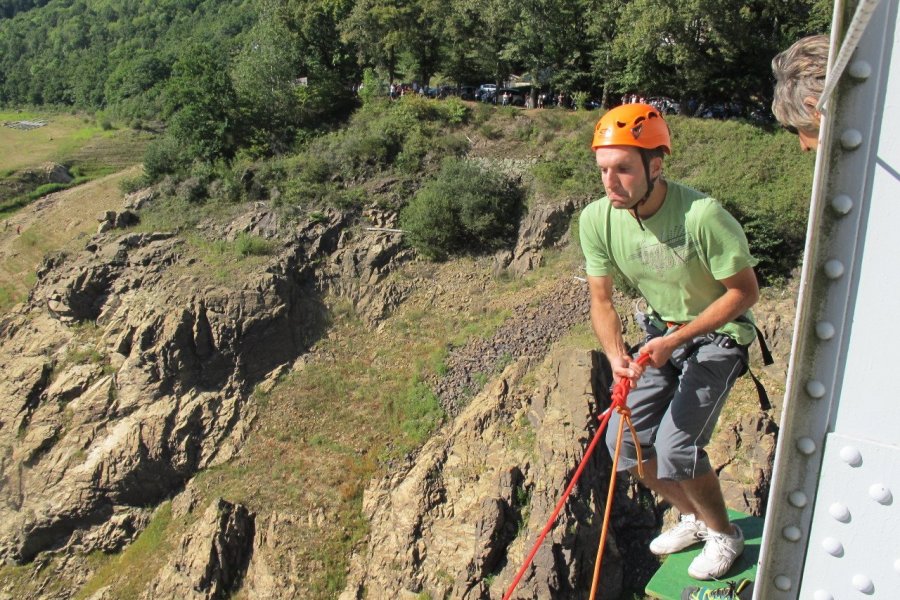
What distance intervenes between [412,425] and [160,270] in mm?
9990

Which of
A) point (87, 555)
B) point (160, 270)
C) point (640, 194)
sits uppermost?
point (640, 194)

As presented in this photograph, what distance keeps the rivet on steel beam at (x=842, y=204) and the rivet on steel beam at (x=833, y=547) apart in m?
1.09

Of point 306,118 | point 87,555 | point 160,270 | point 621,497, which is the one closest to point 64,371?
point 160,270

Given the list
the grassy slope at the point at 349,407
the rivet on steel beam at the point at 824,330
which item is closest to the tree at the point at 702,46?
the grassy slope at the point at 349,407

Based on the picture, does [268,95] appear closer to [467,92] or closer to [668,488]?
[467,92]

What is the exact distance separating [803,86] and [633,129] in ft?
2.94

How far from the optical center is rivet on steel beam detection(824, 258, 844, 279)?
6.53 ft

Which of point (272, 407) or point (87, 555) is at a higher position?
point (272, 407)

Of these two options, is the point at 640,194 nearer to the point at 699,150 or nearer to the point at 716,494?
the point at 716,494

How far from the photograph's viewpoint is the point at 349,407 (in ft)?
56.5

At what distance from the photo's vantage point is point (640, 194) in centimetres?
355

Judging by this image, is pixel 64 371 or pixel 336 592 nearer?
pixel 336 592

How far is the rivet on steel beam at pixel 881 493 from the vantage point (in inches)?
79.1

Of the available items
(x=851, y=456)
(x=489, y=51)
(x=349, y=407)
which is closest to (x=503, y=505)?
(x=349, y=407)
